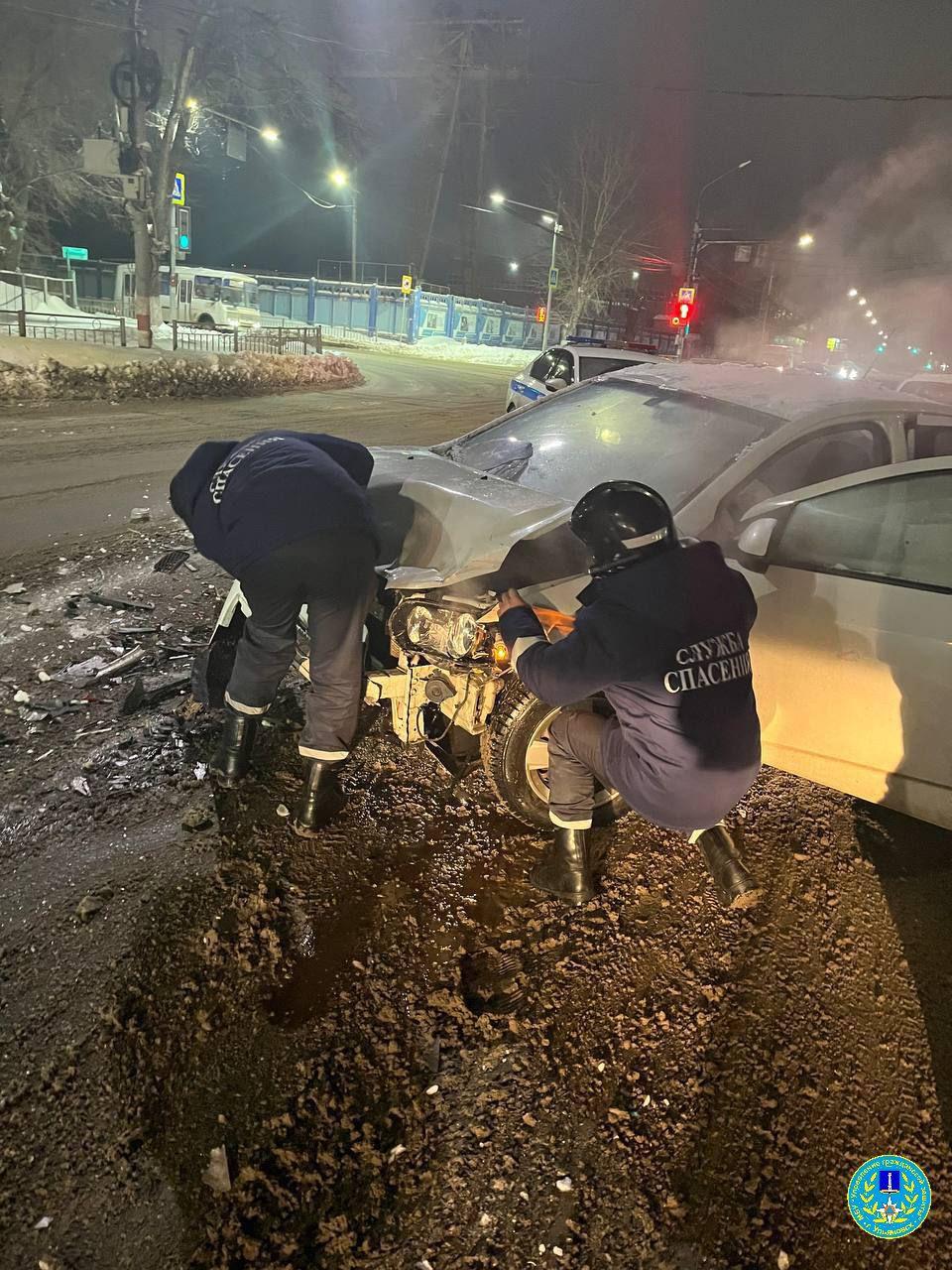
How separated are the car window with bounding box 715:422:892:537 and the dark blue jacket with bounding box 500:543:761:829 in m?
1.16

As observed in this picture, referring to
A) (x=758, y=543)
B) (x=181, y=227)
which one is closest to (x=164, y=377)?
(x=758, y=543)

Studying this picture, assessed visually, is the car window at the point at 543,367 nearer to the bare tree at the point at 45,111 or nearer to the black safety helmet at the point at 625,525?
the black safety helmet at the point at 625,525

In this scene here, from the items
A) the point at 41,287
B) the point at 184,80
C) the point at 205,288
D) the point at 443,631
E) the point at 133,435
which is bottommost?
the point at 133,435

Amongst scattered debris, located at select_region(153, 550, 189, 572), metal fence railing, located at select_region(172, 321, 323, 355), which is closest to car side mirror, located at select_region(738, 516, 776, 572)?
scattered debris, located at select_region(153, 550, 189, 572)

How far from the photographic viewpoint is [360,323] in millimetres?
42719

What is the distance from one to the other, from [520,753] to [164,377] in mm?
14143

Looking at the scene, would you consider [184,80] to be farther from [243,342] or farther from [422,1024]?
[422,1024]

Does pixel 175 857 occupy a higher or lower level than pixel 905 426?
lower

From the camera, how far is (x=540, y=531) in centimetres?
303

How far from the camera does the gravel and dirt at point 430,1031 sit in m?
1.80

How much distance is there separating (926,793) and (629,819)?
45.3 inches

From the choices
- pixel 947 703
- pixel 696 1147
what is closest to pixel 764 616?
pixel 947 703

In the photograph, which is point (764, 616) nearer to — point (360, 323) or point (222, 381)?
point (222, 381)

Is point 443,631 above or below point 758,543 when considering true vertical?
below
